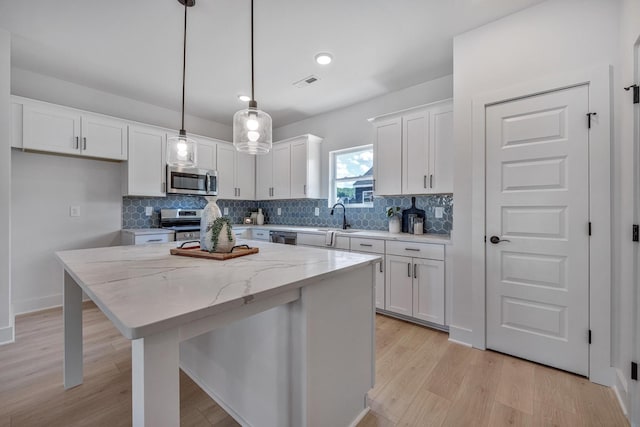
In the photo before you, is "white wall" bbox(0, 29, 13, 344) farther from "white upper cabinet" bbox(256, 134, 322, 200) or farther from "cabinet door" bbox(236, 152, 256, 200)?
"white upper cabinet" bbox(256, 134, 322, 200)

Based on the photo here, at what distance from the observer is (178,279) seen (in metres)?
1.12

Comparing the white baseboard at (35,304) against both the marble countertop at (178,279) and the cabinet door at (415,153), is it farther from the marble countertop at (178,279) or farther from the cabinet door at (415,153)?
the cabinet door at (415,153)

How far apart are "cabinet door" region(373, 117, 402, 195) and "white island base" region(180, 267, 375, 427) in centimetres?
183

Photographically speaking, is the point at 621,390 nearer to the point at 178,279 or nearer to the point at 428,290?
the point at 428,290

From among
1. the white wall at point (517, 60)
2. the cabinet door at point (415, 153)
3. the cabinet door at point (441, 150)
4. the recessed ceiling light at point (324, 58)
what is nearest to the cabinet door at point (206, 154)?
the recessed ceiling light at point (324, 58)

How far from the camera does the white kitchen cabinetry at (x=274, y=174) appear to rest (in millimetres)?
4410

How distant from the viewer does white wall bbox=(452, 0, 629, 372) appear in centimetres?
183

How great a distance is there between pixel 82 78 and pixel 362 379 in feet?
13.9

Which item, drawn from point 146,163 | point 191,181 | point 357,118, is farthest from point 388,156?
point 146,163

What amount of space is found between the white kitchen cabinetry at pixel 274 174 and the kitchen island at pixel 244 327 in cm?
268

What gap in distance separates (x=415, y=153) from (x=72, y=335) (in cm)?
328

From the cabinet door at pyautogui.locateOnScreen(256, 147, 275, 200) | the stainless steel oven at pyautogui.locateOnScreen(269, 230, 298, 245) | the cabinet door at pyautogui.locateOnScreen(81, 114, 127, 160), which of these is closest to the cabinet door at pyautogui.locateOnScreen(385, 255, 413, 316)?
the stainless steel oven at pyautogui.locateOnScreen(269, 230, 298, 245)

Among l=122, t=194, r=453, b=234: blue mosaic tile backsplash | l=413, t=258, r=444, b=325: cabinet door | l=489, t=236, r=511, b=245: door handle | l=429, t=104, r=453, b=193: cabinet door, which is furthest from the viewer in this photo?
l=122, t=194, r=453, b=234: blue mosaic tile backsplash

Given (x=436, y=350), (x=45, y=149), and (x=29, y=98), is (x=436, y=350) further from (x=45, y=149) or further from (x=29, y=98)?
(x=29, y=98)
